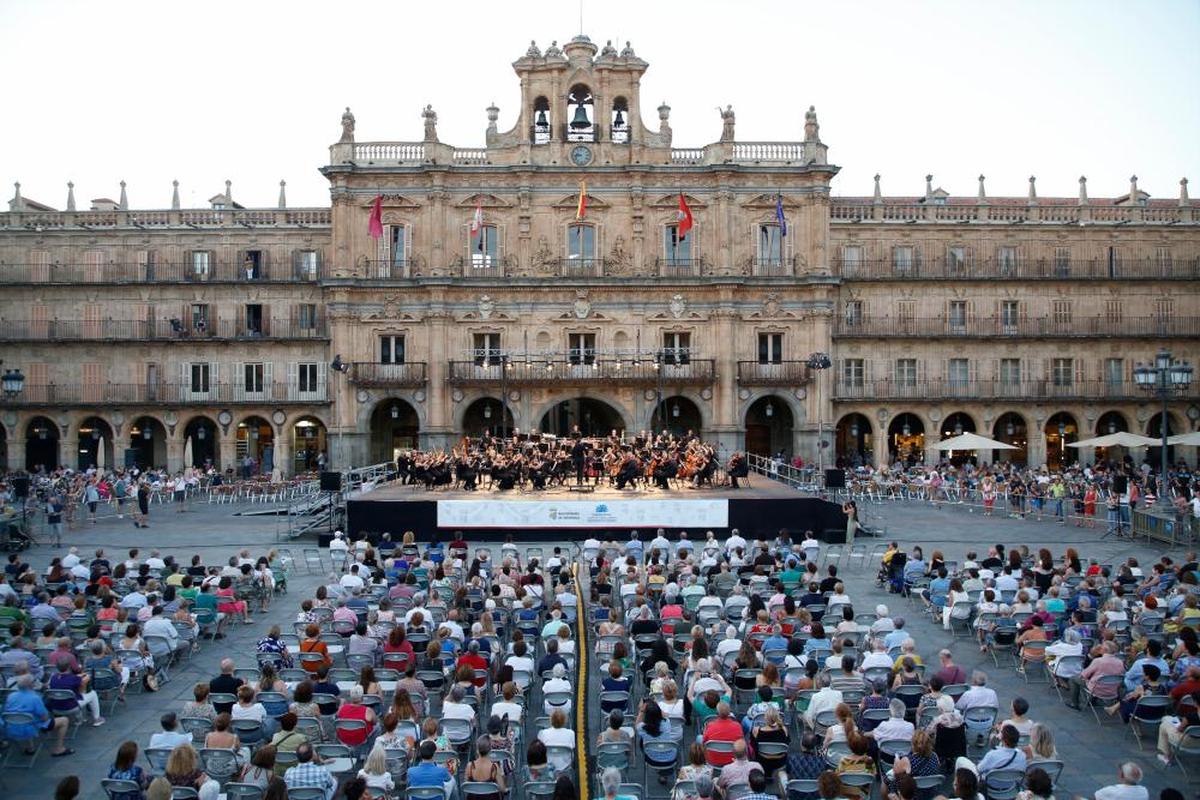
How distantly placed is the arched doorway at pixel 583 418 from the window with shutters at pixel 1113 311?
944 inches

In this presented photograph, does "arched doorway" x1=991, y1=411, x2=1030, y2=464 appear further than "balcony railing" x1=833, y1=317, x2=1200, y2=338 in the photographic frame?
Yes

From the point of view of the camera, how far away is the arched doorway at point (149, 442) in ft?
175

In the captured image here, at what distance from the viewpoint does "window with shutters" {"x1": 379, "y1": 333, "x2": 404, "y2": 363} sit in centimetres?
4934

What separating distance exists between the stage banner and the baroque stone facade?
1662 cm

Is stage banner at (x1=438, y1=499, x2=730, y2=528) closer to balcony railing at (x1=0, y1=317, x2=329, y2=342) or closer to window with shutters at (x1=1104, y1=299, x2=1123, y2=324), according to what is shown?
balcony railing at (x1=0, y1=317, x2=329, y2=342)

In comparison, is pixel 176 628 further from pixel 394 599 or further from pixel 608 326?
pixel 608 326

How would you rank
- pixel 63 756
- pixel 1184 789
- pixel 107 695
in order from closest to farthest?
pixel 1184 789, pixel 63 756, pixel 107 695

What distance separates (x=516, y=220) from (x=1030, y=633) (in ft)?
119

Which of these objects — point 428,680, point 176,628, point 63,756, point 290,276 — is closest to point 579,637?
point 428,680

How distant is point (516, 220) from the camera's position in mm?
49125

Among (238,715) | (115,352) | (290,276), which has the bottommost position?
(238,715)

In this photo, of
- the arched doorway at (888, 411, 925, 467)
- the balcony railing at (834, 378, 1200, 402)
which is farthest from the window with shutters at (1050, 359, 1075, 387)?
the arched doorway at (888, 411, 925, 467)

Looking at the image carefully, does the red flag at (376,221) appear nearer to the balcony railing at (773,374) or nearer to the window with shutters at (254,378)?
the window with shutters at (254,378)

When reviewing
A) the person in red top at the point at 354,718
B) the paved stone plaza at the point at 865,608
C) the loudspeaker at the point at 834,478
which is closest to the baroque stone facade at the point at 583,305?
the paved stone plaza at the point at 865,608
